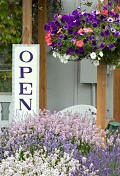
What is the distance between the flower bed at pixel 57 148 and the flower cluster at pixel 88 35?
2.13ft

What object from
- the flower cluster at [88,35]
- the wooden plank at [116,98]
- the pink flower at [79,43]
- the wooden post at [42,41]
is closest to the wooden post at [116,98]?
the wooden plank at [116,98]

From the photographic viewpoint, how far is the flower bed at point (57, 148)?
2.89 meters

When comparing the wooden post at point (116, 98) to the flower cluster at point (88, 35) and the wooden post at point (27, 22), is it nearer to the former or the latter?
the wooden post at point (27, 22)

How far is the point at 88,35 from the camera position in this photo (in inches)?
147

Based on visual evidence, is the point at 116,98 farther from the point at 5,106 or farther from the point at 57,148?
the point at 57,148

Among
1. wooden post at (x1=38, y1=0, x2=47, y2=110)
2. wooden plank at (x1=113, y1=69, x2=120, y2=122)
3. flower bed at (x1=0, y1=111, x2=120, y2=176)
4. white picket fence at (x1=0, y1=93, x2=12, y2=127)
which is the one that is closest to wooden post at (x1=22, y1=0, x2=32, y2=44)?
flower bed at (x1=0, y1=111, x2=120, y2=176)

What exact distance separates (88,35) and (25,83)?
41.3 inches

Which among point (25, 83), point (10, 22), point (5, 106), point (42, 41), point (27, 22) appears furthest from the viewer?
point (5, 106)

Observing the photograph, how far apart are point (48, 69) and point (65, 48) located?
9.92ft

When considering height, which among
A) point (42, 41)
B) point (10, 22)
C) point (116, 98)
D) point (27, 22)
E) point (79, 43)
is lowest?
point (116, 98)

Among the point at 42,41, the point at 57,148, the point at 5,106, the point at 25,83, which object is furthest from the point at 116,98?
the point at 57,148

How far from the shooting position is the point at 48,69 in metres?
6.86

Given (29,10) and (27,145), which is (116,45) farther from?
(29,10)

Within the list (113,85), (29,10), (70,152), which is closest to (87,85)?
(113,85)
